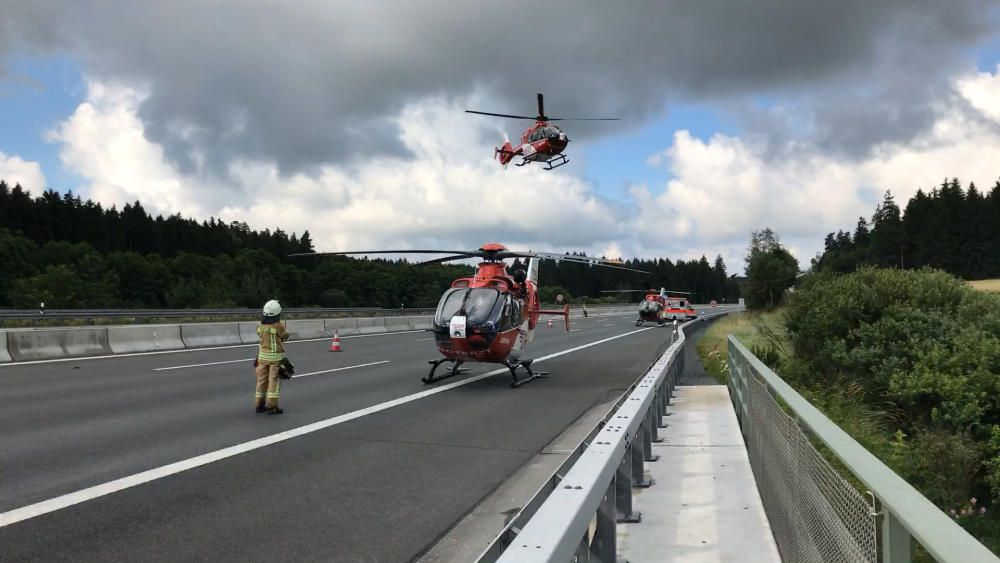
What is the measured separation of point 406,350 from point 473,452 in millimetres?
14317

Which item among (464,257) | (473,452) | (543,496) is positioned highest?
(464,257)

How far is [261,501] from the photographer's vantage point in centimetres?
596

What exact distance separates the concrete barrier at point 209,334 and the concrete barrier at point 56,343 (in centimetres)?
270

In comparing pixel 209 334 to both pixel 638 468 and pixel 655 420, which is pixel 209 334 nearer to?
pixel 655 420

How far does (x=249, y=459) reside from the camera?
24.2ft

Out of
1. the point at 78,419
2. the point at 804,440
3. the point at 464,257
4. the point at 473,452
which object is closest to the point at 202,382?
the point at 78,419

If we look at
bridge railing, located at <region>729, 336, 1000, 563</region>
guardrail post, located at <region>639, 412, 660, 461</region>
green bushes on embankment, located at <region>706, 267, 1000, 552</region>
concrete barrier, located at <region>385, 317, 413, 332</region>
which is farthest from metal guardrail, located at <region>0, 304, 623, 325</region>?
bridge railing, located at <region>729, 336, 1000, 563</region>

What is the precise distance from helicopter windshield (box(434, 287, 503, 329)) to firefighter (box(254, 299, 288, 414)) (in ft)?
12.2

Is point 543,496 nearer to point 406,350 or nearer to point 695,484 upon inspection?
point 695,484

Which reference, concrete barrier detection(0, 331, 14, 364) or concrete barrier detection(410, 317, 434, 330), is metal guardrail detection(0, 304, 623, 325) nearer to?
concrete barrier detection(410, 317, 434, 330)

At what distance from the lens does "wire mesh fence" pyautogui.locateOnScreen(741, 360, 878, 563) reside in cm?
257

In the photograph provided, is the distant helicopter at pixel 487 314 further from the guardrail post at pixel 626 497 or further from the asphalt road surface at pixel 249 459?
the guardrail post at pixel 626 497

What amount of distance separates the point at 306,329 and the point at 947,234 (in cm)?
9250

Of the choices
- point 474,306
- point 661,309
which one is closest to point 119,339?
point 474,306
